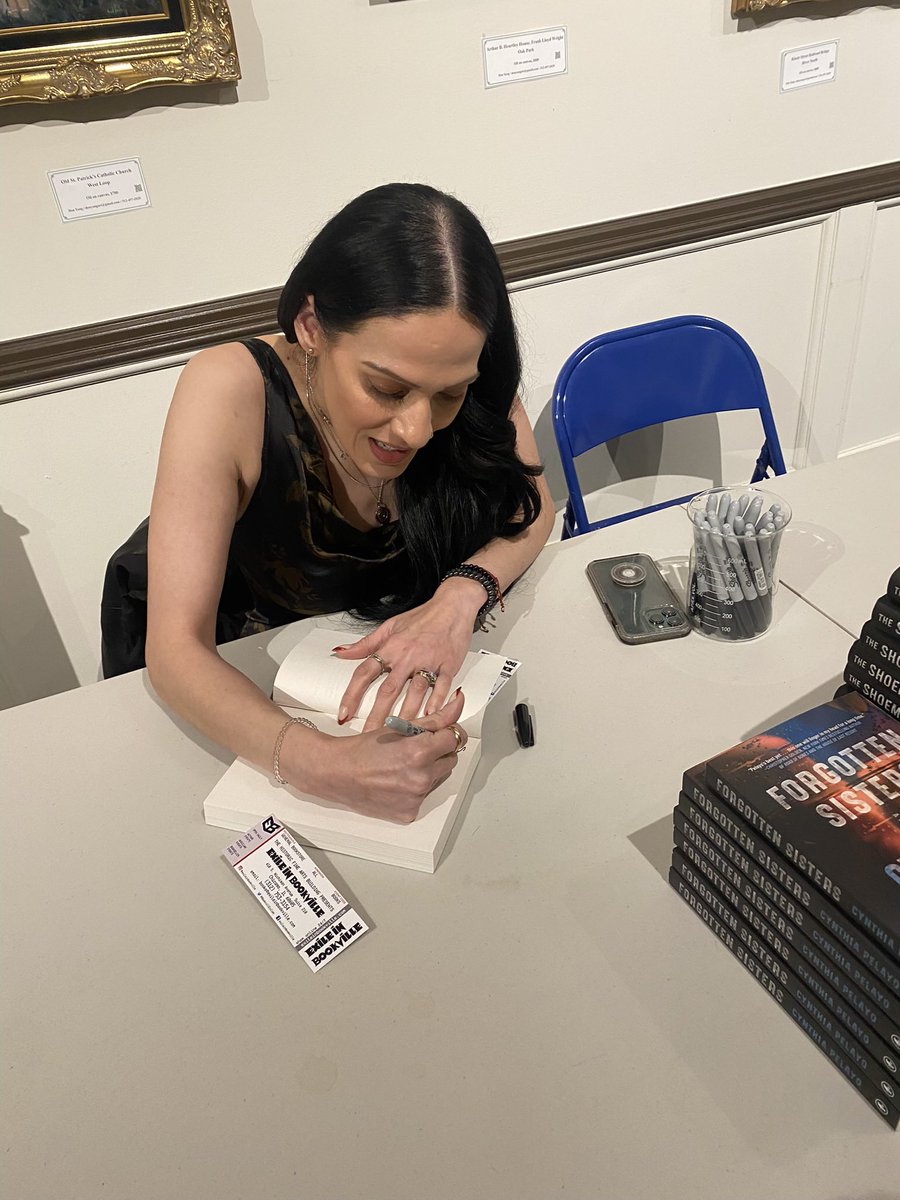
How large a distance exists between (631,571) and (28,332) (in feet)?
4.27

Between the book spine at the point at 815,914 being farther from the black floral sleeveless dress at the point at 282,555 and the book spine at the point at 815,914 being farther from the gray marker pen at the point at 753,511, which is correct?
the black floral sleeveless dress at the point at 282,555

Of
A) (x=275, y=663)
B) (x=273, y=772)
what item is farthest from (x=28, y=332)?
(x=273, y=772)

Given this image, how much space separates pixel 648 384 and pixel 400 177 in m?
0.70

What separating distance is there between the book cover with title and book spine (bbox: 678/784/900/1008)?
1 cm

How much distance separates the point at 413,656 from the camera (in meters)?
1.06

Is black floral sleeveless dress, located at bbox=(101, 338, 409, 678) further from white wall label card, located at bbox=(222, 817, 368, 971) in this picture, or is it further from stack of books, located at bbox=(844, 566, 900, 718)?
stack of books, located at bbox=(844, 566, 900, 718)

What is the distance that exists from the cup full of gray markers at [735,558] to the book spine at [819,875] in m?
0.40

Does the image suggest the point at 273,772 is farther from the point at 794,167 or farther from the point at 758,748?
the point at 794,167

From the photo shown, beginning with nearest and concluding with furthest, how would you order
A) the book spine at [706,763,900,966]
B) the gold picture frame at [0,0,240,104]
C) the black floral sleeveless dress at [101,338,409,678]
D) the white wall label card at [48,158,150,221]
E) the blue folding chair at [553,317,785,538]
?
the book spine at [706,763,900,966], the black floral sleeveless dress at [101,338,409,678], the gold picture frame at [0,0,240,104], the white wall label card at [48,158,150,221], the blue folding chair at [553,317,785,538]

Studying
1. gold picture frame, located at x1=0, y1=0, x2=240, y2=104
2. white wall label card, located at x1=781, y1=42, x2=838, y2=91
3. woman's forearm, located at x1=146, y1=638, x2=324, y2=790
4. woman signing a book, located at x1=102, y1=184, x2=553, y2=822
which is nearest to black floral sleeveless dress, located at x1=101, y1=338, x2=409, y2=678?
woman signing a book, located at x1=102, y1=184, x2=553, y2=822

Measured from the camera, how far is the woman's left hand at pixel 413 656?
999mm

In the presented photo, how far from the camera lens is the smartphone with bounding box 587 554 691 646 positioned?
1.16m

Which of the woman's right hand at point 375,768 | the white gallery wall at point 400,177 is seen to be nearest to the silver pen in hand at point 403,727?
the woman's right hand at point 375,768

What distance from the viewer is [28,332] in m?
1.76
